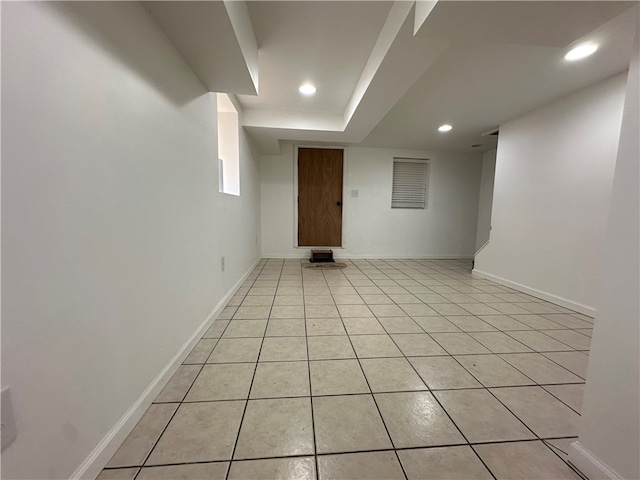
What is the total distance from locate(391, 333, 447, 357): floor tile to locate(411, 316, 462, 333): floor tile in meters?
0.14

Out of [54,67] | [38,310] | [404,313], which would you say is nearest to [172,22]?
[54,67]

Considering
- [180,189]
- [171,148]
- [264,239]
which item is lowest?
[264,239]

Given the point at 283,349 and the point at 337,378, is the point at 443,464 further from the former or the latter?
the point at 283,349

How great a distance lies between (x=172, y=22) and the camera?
3.75 ft

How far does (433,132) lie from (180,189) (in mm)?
3823

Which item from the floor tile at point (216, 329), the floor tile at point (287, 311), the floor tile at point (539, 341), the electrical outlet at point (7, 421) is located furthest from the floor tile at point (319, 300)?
the electrical outlet at point (7, 421)

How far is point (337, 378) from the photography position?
1.36 meters

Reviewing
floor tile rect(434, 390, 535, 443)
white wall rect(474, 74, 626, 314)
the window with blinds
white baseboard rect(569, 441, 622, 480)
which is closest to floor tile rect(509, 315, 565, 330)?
white wall rect(474, 74, 626, 314)

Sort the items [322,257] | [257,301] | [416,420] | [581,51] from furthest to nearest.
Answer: [322,257] → [257,301] → [581,51] → [416,420]

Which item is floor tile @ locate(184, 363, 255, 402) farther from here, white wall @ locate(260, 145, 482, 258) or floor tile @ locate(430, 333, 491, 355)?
white wall @ locate(260, 145, 482, 258)

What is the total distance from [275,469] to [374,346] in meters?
0.99

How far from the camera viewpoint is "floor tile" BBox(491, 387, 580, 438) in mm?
1069

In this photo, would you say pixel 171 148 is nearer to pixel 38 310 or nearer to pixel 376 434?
pixel 38 310

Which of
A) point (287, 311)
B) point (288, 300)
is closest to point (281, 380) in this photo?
point (287, 311)
